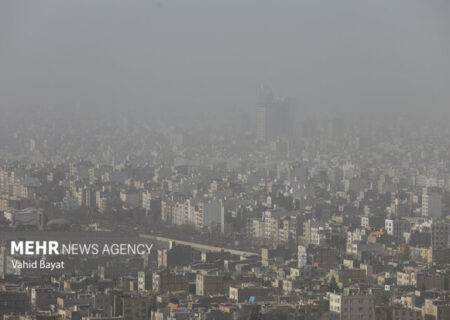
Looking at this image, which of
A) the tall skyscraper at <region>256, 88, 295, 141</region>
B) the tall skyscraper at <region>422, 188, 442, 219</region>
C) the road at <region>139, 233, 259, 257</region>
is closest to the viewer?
the road at <region>139, 233, 259, 257</region>

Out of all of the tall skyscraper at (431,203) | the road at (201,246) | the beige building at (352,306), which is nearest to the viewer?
the beige building at (352,306)

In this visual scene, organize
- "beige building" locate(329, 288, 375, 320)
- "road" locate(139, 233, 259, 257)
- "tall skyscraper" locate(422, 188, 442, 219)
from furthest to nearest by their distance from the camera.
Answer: "tall skyscraper" locate(422, 188, 442, 219), "road" locate(139, 233, 259, 257), "beige building" locate(329, 288, 375, 320)

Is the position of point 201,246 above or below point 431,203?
below

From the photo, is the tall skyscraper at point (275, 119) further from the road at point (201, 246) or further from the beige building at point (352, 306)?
the beige building at point (352, 306)

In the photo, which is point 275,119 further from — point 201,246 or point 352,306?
point 352,306

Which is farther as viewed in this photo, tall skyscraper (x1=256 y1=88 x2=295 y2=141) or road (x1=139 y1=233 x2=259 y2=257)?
tall skyscraper (x1=256 y1=88 x2=295 y2=141)

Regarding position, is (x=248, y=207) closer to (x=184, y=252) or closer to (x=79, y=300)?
(x=184, y=252)

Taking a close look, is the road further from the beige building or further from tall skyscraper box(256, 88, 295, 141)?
tall skyscraper box(256, 88, 295, 141)

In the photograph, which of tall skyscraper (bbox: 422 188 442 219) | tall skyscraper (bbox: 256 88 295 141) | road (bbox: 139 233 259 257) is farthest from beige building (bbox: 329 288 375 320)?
tall skyscraper (bbox: 256 88 295 141)

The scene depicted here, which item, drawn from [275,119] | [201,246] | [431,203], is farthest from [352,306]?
[275,119]

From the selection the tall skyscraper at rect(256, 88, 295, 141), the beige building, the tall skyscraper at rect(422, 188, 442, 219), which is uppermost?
the tall skyscraper at rect(256, 88, 295, 141)

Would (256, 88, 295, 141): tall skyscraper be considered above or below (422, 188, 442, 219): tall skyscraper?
above

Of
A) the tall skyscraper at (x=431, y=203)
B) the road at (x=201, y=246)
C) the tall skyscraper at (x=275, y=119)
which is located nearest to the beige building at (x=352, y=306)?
the road at (x=201, y=246)
